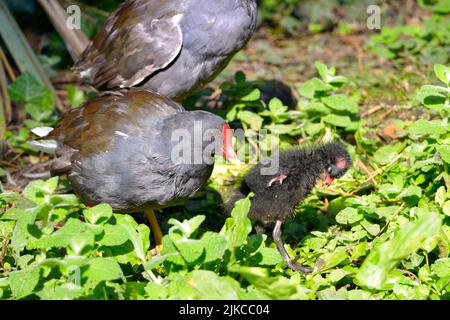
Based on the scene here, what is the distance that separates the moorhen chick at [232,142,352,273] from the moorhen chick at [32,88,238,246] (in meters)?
0.30

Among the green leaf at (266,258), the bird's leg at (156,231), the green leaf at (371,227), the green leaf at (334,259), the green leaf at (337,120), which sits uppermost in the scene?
the green leaf at (266,258)

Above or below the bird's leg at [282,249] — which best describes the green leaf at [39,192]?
above

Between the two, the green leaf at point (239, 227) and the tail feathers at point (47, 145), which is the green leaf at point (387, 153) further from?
the tail feathers at point (47, 145)

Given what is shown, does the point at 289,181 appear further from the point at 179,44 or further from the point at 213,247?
the point at 179,44

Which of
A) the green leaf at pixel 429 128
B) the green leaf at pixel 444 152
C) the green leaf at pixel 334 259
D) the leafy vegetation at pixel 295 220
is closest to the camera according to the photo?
the leafy vegetation at pixel 295 220

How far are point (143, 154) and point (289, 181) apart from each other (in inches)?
34.4

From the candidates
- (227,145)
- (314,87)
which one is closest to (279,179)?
(227,145)

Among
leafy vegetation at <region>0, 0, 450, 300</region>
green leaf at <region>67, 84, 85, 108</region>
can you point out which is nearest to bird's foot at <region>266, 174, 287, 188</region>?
leafy vegetation at <region>0, 0, 450, 300</region>

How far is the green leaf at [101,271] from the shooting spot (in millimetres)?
3324

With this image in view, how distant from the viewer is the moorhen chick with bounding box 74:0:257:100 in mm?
4945

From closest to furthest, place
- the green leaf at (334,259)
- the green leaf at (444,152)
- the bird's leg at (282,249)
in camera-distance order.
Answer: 1. the green leaf at (334,259)
2. the green leaf at (444,152)
3. the bird's leg at (282,249)

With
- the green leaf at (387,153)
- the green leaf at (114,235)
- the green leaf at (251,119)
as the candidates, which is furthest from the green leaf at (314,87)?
the green leaf at (114,235)

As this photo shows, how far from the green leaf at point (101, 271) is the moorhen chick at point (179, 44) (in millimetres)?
1883

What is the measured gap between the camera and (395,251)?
3250 millimetres
